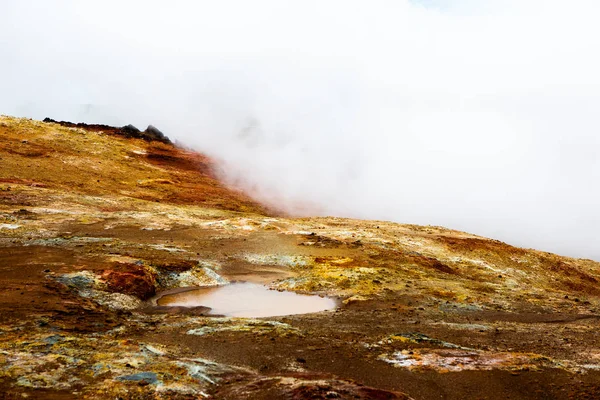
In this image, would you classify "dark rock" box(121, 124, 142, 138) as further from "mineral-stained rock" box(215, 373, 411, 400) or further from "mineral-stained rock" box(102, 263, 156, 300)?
"mineral-stained rock" box(215, 373, 411, 400)

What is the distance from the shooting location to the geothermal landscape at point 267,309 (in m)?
12.6

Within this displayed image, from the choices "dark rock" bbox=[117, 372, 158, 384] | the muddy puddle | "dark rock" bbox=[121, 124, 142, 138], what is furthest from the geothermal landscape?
"dark rock" bbox=[121, 124, 142, 138]

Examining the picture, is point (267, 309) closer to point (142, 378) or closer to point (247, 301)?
point (247, 301)

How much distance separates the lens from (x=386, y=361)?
15.1m

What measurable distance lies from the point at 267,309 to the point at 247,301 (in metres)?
1.66

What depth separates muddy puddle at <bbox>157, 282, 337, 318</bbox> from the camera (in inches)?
890

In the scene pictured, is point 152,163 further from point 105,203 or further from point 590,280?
point 590,280

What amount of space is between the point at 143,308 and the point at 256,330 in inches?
273

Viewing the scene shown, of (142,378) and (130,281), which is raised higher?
(142,378)

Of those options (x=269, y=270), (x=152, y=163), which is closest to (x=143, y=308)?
(x=269, y=270)

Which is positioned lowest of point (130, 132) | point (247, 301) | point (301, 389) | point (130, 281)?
point (247, 301)

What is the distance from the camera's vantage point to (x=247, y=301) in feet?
79.6

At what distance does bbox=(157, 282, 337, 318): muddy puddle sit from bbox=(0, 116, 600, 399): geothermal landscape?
0.53ft

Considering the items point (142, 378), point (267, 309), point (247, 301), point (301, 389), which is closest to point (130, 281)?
point (247, 301)
